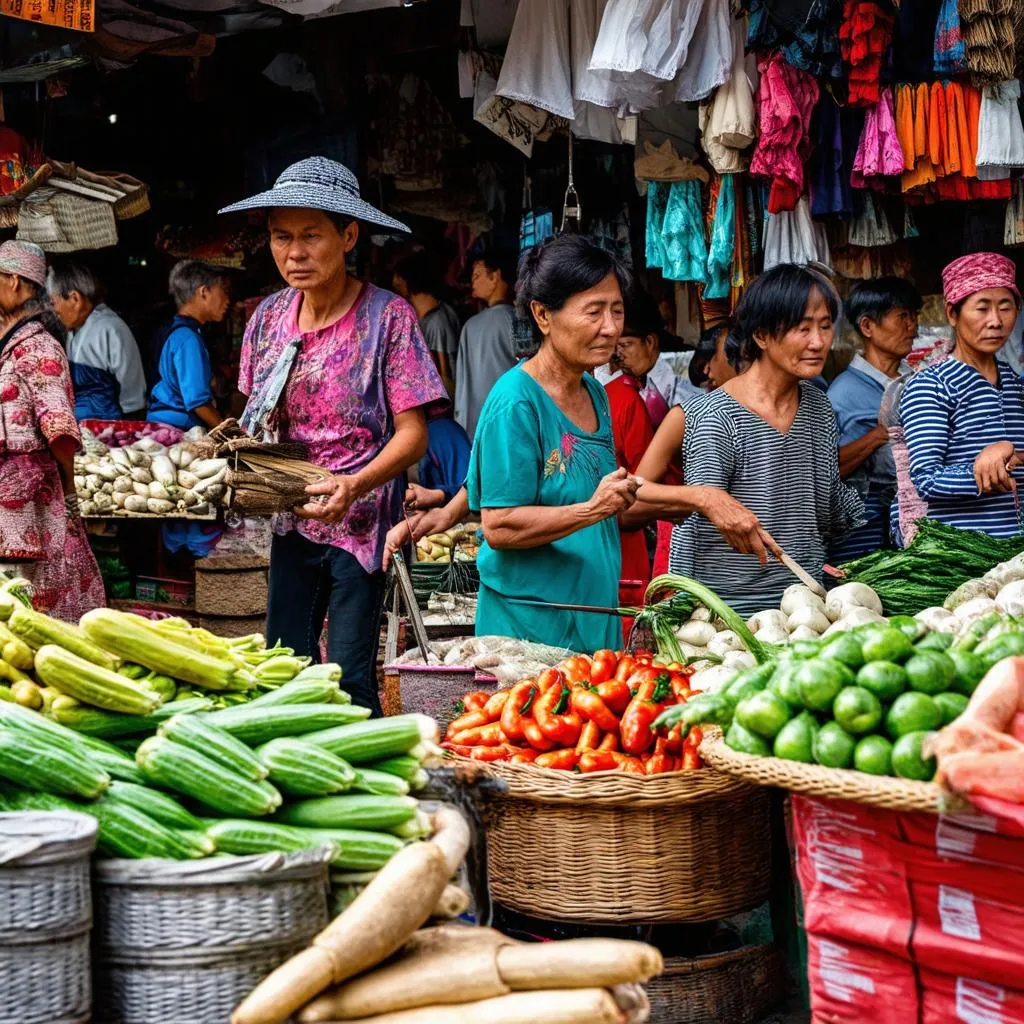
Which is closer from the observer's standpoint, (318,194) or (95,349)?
(318,194)

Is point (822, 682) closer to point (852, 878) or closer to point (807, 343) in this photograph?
point (852, 878)

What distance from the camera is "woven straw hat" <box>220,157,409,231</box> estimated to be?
177 inches

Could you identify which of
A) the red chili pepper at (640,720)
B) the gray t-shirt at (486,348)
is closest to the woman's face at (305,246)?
the red chili pepper at (640,720)

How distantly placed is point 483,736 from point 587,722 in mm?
293

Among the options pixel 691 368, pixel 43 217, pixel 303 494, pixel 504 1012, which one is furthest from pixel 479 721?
pixel 43 217

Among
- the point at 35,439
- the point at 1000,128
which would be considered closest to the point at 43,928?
the point at 35,439

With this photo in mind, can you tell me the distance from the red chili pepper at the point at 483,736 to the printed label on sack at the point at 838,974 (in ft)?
3.84

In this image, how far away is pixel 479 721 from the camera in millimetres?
3738

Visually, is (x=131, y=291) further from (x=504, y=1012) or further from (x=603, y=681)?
(x=504, y=1012)

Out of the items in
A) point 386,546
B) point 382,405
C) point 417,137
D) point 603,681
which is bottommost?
point 603,681

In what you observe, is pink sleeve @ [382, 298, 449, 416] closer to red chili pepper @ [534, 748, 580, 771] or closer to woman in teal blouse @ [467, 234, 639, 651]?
woman in teal blouse @ [467, 234, 639, 651]

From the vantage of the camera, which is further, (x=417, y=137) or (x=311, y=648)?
(x=417, y=137)

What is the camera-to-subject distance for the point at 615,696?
11.7 ft

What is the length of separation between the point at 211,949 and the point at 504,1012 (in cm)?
46
